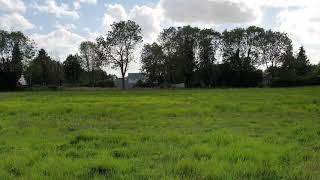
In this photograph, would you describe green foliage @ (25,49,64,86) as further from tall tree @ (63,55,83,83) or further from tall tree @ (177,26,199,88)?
tall tree @ (177,26,199,88)

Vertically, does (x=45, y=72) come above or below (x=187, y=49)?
below

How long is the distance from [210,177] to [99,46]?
108556 millimetres

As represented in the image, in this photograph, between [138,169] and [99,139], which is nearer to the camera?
[138,169]

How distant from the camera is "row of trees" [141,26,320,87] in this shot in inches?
5162

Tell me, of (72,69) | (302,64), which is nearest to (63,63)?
(72,69)

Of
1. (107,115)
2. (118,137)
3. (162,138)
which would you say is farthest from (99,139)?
(107,115)

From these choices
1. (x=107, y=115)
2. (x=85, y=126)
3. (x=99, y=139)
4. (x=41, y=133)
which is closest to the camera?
(x=99, y=139)

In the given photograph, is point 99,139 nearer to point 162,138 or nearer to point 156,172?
point 162,138

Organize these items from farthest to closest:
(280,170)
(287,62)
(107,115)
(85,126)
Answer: (287,62)
(107,115)
(85,126)
(280,170)

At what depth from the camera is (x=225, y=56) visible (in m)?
136

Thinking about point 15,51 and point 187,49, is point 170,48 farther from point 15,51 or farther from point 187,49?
point 15,51

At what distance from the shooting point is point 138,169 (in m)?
10.6

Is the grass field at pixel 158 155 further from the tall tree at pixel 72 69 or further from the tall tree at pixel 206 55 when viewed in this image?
the tall tree at pixel 72 69

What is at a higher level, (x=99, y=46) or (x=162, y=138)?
(x=99, y=46)
